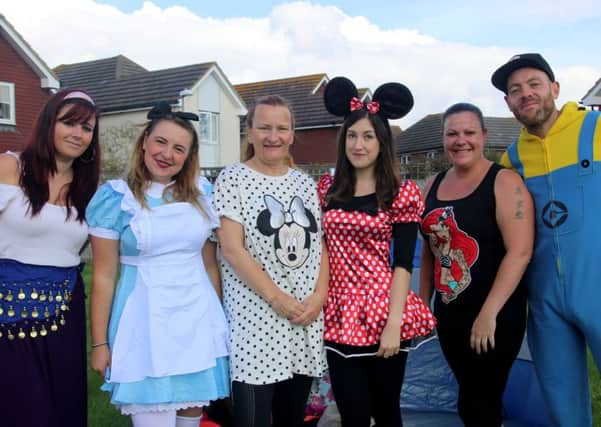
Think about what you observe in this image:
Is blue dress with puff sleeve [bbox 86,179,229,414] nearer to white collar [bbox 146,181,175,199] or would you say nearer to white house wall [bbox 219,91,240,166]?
white collar [bbox 146,181,175,199]

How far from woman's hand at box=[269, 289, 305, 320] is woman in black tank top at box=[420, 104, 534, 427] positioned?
2.73ft

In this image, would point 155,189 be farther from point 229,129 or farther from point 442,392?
point 229,129

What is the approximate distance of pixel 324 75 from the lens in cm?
2591

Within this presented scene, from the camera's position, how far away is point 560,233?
278 cm

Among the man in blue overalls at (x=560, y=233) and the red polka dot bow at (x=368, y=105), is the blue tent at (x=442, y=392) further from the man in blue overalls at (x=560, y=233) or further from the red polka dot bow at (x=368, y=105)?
the red polka dot bow at (x=368, y=105)

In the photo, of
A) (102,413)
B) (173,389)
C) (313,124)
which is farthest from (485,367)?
(313,124)

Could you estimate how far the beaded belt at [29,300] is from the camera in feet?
7.84

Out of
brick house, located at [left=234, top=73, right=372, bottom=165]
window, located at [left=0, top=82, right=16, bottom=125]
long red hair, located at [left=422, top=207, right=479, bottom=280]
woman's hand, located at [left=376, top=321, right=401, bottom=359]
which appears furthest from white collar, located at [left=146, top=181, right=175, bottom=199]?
brick house, located at [left=234, top=73, right=372, bottom=165]

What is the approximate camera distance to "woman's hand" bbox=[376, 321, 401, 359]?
2.58 metres

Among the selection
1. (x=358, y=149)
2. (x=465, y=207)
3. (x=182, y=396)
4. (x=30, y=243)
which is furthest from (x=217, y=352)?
(x=465, y=207)

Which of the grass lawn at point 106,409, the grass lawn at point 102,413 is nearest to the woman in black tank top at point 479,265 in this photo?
the grass lawn at point 106,409

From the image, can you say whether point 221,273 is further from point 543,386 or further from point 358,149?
point 543,386

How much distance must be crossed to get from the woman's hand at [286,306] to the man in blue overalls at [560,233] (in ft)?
3.90

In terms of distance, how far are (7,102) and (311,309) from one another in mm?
14609
